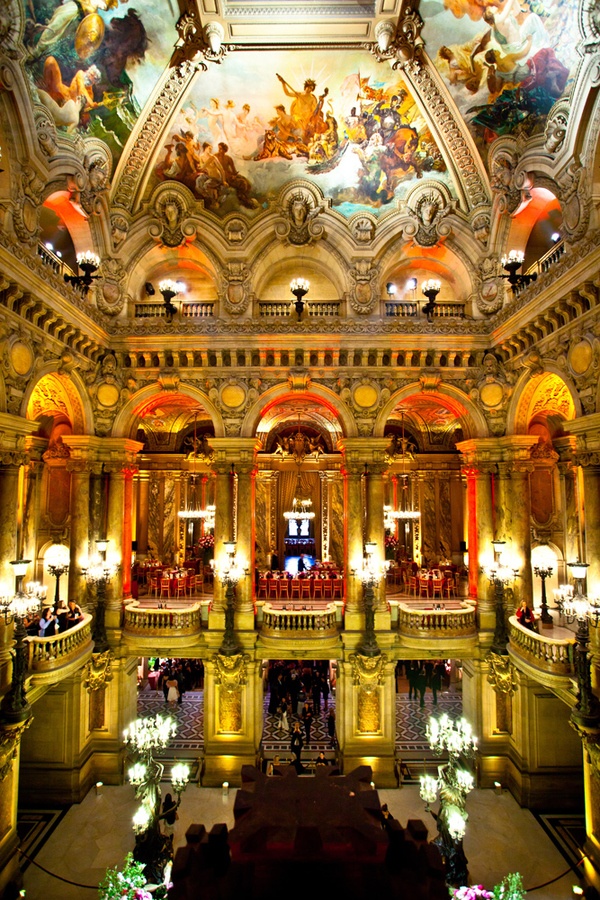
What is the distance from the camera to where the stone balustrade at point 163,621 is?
14195mm

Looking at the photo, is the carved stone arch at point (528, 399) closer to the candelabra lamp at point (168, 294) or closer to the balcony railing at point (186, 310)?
the balcony railing at point (186, 310)

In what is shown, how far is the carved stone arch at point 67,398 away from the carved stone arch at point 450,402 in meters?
8.45

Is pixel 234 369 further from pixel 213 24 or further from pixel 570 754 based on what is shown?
pixel 570 754

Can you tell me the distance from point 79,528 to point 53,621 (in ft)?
10.4

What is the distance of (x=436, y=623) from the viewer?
1425 centimetres

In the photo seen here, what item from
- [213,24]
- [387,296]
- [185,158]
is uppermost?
[213,24]

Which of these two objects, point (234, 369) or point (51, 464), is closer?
point (234, 369)

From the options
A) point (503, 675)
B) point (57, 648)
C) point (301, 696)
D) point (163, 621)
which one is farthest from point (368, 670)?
point (57, 648)

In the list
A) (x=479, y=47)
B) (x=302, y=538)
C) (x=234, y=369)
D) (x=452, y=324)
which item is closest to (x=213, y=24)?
(x=479, y=47)

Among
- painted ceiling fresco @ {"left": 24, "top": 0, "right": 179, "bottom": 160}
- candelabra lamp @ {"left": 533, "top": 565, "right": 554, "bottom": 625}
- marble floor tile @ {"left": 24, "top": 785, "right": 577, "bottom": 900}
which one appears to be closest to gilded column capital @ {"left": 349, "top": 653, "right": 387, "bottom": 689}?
marble floor tile @ {"left": 24, "top": 785, "right": 577, "bottom": 900}

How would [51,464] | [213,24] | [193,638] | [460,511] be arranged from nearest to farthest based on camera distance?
[213,24]
[193,638]
[51,464]
[460,511]

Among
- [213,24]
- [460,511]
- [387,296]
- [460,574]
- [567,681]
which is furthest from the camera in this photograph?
[460,511]

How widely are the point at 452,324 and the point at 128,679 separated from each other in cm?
1406

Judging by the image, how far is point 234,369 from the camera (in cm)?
1495
